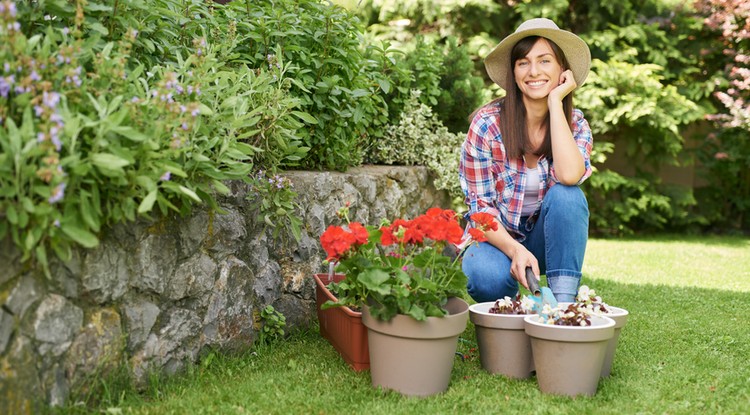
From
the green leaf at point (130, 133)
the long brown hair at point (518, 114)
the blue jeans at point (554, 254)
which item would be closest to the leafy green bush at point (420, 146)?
the long brown hair at point (518, 114)

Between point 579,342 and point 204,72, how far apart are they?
1.33 metres

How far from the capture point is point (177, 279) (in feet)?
6.61

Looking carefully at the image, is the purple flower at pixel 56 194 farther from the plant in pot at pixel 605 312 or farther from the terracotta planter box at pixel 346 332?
the plant in pot at pixel 605 312

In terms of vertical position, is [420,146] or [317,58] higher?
[317,58]

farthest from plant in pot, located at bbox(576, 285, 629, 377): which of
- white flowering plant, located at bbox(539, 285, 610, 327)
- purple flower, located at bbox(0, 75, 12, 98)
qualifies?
purple flower, located at bbox(0, 75, 12, 98)

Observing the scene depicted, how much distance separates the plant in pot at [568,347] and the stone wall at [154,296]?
0.96m

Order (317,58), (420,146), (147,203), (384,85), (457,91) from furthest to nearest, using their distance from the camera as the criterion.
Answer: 1. (457,91)
2. (420,146)
3. (384,85)
4. (317,58)
5. (147,203)

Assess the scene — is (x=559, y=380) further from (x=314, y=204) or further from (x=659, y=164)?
(x=659, y=164)

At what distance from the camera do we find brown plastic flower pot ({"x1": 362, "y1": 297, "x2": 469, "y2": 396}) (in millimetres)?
1925

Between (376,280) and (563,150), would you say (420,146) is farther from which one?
(376,280)

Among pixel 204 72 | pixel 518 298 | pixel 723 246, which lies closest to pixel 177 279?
pixel 204 72

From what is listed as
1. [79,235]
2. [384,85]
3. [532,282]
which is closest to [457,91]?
[384,85]

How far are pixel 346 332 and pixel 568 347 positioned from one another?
71cm

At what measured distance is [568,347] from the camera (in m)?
1.94
